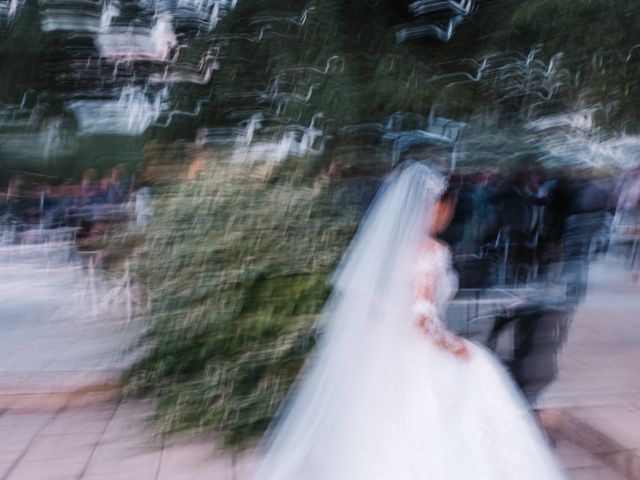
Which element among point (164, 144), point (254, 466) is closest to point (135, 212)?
point (164, 144)

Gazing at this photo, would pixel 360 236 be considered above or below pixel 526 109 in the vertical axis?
below

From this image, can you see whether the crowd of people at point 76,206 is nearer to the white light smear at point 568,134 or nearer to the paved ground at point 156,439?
the paved ground at point 156,439

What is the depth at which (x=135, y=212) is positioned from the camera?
499 cm

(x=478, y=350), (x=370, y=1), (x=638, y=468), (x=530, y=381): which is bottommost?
(x=638, y=468)

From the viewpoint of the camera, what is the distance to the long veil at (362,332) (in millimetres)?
2828

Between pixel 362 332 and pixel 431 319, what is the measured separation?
32cm

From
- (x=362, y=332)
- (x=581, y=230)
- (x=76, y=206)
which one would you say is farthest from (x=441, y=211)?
(x=76, y=206)

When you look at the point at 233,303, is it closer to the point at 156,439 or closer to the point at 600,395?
the point at 156,439

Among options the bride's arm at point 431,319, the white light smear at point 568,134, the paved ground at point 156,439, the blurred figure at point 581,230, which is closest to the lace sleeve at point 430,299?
the bride's arm at point 431,319

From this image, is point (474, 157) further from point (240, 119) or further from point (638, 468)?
point (638, 468)

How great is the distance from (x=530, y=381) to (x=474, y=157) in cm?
157

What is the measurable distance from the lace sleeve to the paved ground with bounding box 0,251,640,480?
4.50 ft

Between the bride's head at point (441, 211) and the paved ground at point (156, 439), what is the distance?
159cm

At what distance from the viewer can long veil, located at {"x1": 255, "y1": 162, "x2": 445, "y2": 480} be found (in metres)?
2.83
